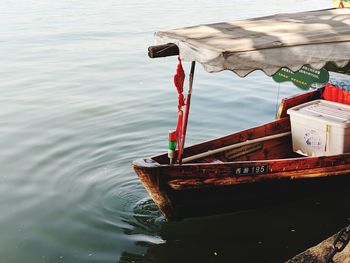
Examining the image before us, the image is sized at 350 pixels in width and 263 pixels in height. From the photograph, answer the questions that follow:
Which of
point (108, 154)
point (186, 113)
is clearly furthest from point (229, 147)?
point (108, 154)

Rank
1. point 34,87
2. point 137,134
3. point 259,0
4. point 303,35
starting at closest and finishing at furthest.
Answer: point 303,35 < point 137,134 < point 34,87 < point 259,0

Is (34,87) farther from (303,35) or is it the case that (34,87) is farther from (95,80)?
(303,35)

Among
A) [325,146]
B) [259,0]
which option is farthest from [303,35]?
[259,0]

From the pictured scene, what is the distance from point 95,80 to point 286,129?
24.9ft

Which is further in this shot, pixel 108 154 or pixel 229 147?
pixel 108 154

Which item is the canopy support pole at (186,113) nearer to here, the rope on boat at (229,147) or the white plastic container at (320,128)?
the rope on boat at (229,147)

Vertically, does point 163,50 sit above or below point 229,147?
above

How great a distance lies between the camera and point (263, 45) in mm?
5574

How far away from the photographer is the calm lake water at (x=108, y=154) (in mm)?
6586

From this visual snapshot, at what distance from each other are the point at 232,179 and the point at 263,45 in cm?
188

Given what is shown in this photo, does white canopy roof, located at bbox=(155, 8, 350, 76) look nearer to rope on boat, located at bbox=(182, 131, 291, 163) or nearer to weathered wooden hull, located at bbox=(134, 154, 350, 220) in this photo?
weathered wooden hull, located at bbox=(134, 154, 350, 220)

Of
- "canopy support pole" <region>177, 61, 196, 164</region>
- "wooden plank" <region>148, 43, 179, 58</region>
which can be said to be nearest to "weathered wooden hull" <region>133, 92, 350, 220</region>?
"canopy support pole" <region>177, 61, 196, 164</region>

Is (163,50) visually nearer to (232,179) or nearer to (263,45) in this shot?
(263,45)

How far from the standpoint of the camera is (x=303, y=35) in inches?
238
